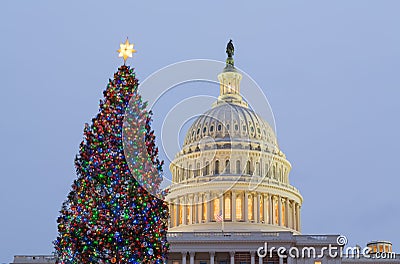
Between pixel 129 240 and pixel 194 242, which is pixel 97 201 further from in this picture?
pixel 194 242

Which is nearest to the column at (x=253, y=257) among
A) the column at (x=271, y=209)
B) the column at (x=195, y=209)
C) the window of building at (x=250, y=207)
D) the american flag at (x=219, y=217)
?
the american flag at (x=219, y=217)

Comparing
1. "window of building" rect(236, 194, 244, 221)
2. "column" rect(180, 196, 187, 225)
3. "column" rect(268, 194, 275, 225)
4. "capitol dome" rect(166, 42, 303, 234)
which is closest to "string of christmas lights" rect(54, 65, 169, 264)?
"capitol dome" rect(166, 42, 303, 234)

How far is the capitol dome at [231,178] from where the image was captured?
92562 mm

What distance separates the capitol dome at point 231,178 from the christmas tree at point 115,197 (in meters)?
60.1

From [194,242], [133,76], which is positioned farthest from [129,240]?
[194,242]

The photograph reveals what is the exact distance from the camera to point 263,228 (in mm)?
90312

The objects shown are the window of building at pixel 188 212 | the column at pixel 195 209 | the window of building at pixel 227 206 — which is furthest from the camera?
the window of building at pixel 188 212

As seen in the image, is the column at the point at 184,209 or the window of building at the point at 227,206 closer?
the window of building at the point at 227,206

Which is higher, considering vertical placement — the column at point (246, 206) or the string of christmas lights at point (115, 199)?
the column at point (246, 206)

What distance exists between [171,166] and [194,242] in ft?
82.5

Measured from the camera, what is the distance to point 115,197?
29641 mm

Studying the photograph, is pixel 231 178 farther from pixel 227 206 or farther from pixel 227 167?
pixel 227 206

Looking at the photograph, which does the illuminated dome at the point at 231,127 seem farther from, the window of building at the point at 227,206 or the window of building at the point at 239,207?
the window of building at the point at 227,206

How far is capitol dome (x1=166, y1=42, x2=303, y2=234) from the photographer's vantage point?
92.6 m
